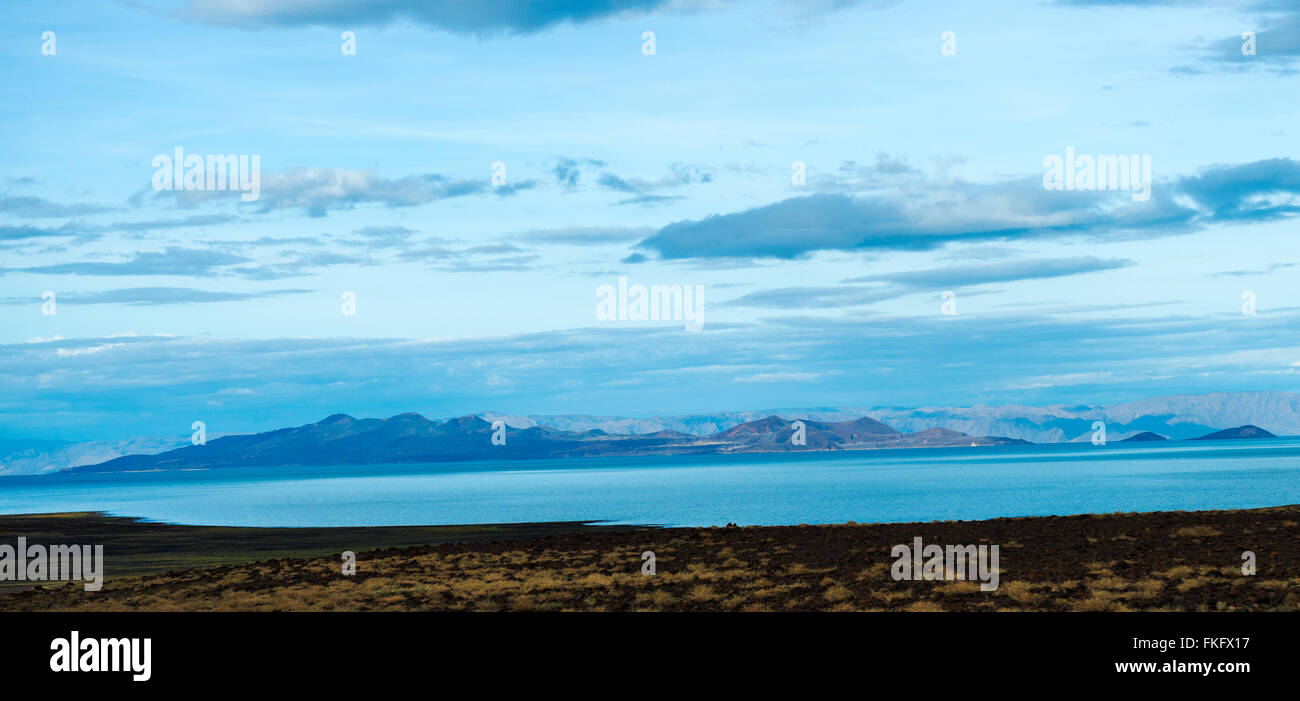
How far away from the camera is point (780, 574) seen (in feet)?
108

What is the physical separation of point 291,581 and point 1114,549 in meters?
26.7

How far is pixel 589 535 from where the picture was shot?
4831cm

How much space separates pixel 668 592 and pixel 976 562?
997 cm

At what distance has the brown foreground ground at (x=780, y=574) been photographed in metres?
27.2

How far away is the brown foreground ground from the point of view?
27188 millimetres
